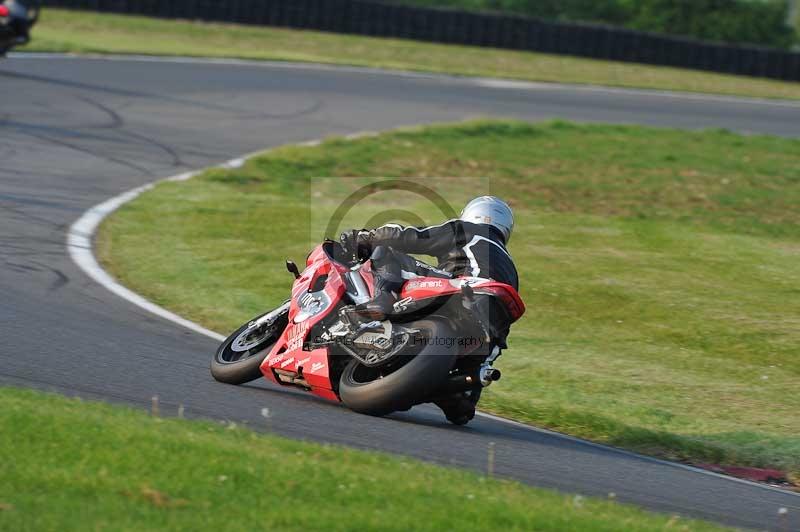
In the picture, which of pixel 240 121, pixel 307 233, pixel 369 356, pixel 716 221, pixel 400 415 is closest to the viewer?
pixel 369 356

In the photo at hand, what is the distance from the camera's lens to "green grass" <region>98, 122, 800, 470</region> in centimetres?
861

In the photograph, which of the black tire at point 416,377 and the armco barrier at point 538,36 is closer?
the black tire at point 416,377

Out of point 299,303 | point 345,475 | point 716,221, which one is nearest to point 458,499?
point 345,475

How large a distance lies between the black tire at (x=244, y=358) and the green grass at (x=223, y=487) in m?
1.40

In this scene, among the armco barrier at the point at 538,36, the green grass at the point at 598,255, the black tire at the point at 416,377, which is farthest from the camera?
the armco barrier at the point at 538,36

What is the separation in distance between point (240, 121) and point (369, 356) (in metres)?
12.9

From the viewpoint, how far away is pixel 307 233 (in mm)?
13266

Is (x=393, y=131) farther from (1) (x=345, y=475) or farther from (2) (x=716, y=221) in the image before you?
(1) (x=345, y=475)

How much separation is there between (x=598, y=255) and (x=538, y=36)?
63.2 feet

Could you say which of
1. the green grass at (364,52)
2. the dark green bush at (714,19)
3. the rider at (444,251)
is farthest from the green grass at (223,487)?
the dark green bush at (714,19)

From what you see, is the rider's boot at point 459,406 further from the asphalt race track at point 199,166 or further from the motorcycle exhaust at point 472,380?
the motorcycle exhaust at point 472,380

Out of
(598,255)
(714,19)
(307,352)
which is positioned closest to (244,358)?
(307,352)

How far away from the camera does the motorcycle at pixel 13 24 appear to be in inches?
778

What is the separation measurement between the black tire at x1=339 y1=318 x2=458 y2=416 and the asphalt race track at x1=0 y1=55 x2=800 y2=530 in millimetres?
158
